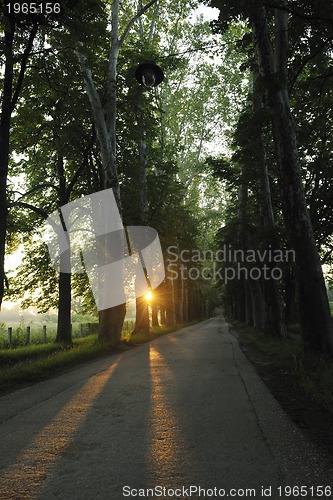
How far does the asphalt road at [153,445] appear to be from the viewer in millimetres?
2633

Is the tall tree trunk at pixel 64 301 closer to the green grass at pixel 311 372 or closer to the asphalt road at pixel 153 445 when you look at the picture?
the asphalt road at pixel 153 445

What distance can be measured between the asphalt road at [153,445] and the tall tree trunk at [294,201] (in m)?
2.72

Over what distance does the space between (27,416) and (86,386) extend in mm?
1873

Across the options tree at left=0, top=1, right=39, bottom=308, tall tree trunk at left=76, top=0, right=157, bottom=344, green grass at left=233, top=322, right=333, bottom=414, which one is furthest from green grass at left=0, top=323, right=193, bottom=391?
green grass at left=233, top=322, right=333, bottom=414

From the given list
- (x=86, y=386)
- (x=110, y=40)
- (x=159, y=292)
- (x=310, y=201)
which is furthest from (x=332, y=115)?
(x=159, y=292)

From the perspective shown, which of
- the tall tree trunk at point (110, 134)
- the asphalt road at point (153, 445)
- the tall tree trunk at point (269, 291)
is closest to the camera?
the asphalt road at point (153, 445)

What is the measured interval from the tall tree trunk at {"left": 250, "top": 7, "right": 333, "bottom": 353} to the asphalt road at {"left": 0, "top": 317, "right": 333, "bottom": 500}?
2717 mm

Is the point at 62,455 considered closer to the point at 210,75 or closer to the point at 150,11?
the point at 150,11

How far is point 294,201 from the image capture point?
8570 mm

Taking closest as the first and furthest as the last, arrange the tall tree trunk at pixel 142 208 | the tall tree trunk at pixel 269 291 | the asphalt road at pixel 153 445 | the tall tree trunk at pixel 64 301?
the asphalt road at pixel 153 445, the tall tree trunk at pixel 269 291, the tall tree trunk at pixel 64 301, the tall tree trunk at pixel 142 208

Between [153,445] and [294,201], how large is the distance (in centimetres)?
690

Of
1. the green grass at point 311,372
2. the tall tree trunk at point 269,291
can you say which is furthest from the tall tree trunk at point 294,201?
the tall tree trunk at point 269,291

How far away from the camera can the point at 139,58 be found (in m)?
14.6

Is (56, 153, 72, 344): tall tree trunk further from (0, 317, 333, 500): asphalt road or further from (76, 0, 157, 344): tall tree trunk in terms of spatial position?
(0, 317, 333, 500): asphalt road
